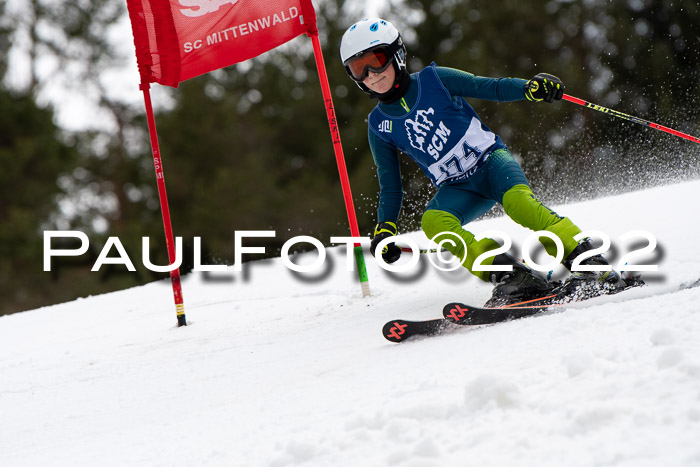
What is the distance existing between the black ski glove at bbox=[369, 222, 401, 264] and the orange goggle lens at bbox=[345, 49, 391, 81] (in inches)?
32.6

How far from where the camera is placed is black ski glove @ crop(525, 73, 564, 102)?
10.5 feet

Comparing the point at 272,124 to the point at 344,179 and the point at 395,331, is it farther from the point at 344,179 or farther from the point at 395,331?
the point at 395,331

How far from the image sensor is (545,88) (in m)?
3.20

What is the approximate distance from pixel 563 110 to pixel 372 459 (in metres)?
16.1

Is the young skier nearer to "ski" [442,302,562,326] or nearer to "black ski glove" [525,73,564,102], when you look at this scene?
"black ski glove" [525,73,564,102]

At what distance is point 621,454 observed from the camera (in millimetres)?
1438

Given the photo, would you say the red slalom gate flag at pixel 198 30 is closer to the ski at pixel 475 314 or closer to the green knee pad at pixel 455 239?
the green knee pad at pixel 455 239

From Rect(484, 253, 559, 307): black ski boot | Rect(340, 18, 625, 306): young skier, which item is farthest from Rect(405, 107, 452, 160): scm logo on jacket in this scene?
Rect(484, 253, 559, 307): black ski boot

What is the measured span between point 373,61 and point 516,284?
54.7 inches

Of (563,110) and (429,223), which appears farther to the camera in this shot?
(563,110)

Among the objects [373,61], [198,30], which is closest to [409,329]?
[373,61]

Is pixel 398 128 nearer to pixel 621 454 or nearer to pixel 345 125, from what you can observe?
pixel 621 454

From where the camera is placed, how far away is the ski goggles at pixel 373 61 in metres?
3.47

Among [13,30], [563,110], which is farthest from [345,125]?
[13,30]
